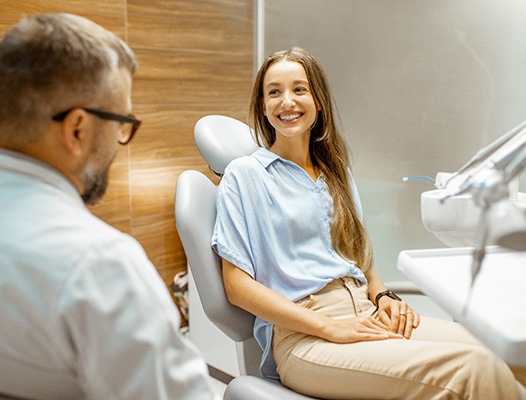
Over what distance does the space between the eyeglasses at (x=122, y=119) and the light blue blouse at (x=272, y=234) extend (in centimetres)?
58

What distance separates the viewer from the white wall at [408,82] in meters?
2.23

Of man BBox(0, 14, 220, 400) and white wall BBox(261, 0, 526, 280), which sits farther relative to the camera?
white wall BBox(261, 0, 526, 280)

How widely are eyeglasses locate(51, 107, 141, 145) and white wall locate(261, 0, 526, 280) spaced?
1.69m

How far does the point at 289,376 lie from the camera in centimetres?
140

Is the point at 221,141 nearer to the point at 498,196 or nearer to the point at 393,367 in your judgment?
the point at 393,367

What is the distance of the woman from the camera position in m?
1.26

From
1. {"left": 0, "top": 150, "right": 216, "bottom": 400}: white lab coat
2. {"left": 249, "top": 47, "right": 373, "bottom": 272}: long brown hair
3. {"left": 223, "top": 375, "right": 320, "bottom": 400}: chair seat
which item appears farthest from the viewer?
{"left": 249, "top": 47, "right": 373, "bottom": 272}: long brown hair

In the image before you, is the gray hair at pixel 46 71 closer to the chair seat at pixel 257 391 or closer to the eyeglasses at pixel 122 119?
the eyeglasses at pixel 122 119

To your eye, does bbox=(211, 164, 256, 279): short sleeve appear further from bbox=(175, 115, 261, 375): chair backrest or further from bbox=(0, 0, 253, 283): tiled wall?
bbox=(0, 0, 253, 283): tiled wall

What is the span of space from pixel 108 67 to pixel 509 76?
1.76 meters

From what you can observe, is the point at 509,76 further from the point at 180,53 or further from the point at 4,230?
the point at 4,230

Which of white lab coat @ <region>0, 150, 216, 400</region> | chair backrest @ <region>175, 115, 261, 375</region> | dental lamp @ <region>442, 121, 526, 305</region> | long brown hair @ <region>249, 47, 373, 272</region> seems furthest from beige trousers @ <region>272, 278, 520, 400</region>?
white lab coat @ <region>0, 150, 216, 400</region>

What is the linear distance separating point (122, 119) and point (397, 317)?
37.7 inches

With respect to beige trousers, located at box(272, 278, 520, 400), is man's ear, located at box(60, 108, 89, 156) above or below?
above
